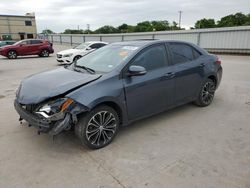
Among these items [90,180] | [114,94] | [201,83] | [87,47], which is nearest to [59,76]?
[114,94]

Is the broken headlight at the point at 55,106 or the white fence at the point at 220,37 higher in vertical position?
the white fence at the point at 220,37

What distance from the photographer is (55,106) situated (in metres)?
2.87

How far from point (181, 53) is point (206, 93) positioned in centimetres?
123

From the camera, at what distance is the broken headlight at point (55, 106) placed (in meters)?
2.86

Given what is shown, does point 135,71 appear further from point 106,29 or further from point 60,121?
point 106,29

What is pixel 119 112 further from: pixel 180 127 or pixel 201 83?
pixel 201 83

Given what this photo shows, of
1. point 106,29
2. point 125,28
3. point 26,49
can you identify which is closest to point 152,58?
point 26,49

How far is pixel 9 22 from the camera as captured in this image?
5409 cm

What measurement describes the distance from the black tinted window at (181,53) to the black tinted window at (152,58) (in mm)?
277

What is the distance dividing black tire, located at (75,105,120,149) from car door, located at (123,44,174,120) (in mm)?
339

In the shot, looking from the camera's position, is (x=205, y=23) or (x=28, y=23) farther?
(x=205, y=23)

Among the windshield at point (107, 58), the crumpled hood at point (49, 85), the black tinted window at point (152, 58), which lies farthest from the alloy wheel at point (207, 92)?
the crumpled hood at point (49, 85)

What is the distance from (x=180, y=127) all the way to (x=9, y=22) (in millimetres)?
61126

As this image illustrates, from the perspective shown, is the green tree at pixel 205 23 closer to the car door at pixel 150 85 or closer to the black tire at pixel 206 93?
the black tire at pixel 206 93
